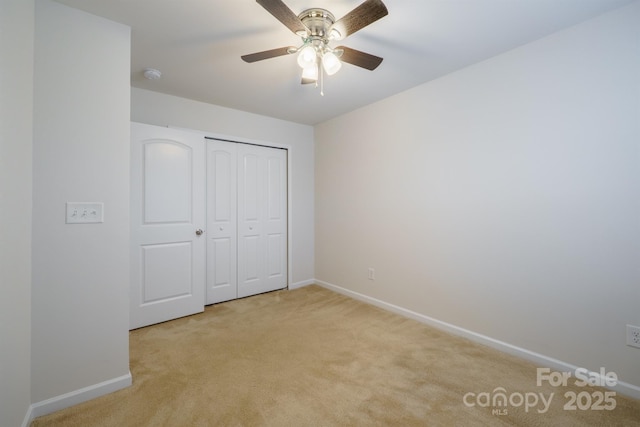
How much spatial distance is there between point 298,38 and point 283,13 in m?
0.67

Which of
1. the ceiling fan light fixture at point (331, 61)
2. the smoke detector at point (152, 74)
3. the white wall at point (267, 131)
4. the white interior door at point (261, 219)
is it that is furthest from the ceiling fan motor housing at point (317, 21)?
the white interior door at point (261, 219)

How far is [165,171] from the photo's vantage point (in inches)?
109

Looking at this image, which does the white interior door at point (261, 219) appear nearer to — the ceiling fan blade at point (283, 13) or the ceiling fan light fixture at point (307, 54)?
the ceiling fan light fixture at point (307, 54)

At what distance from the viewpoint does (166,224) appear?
2791mm

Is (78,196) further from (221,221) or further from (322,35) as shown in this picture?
(322,35)

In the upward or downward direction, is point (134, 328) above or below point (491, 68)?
below

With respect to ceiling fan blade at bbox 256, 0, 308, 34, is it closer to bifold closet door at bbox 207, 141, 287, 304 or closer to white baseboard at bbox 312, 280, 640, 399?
bifold closet door at bbox 207, 141, 287, 304

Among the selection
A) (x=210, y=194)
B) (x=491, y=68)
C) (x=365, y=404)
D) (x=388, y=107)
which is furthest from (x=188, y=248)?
(x=491, y=68)

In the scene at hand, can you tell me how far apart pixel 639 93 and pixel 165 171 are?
374 cm

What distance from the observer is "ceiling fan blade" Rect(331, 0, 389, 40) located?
131 cm

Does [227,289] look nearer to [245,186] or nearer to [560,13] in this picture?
[245,186]

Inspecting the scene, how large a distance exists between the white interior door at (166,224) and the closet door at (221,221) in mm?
215

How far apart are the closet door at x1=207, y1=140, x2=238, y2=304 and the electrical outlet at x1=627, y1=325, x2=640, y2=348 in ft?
11.5

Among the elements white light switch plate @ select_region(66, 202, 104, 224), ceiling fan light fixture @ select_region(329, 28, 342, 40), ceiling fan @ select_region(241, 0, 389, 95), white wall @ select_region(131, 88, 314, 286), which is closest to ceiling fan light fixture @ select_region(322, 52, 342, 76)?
ceiling fan @ select_region(241, 0, 389, 95)
